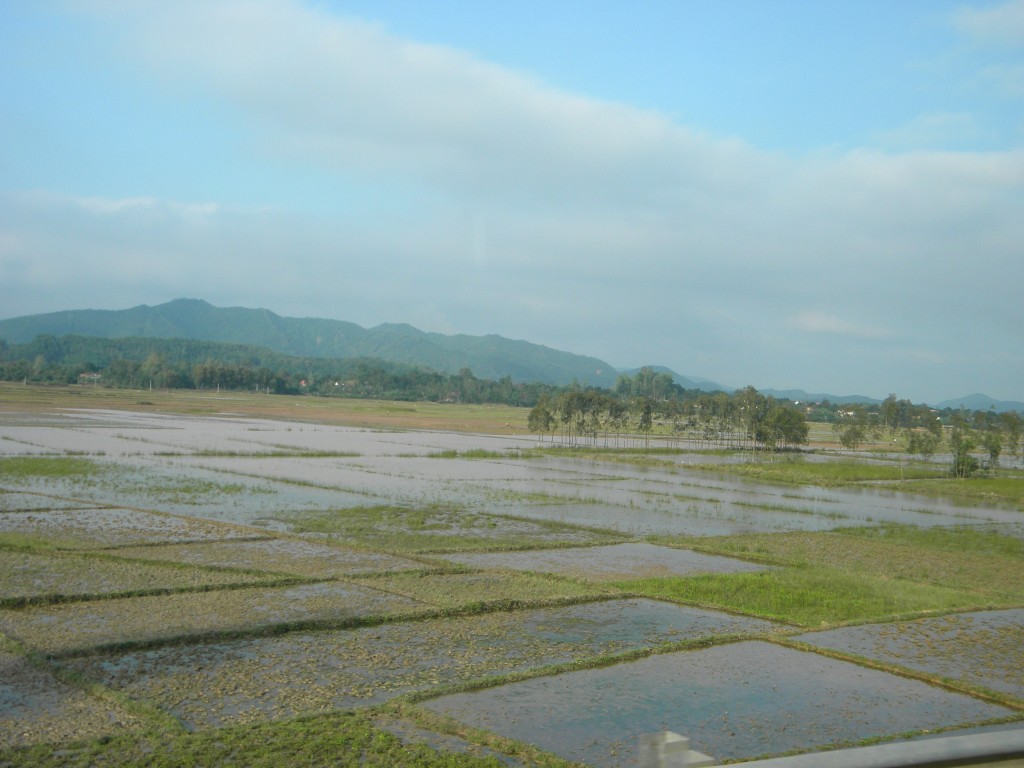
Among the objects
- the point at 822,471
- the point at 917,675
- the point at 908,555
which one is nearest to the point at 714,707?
the point at 917,675

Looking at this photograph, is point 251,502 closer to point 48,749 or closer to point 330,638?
point 330,638

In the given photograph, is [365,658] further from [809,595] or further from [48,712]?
[809,595]

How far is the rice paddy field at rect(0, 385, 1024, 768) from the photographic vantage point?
6.46m

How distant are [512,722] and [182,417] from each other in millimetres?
52379

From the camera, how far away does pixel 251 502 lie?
19.7 meters

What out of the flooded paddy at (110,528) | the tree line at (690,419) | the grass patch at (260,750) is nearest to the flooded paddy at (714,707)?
the grass patch at (260,750)

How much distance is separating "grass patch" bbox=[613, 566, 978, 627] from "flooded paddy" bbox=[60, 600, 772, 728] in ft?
3.17

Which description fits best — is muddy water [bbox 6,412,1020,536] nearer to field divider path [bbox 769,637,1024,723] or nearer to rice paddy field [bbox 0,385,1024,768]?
rice paddy field [bbox 0,385,1024,768]

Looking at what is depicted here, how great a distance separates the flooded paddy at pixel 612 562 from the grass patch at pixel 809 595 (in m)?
0.68

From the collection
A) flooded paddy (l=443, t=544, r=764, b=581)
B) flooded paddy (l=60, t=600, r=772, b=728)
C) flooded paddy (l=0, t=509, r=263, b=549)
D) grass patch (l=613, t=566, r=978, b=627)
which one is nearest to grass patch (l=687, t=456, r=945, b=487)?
flooded paddy (l=443, t=544, r=764, b=581)

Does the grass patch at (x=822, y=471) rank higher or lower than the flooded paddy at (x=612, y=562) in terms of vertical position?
higher

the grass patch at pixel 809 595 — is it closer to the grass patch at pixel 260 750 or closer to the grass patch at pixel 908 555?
the grass patch at pixel 908 555

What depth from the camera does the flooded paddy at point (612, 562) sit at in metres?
13.7

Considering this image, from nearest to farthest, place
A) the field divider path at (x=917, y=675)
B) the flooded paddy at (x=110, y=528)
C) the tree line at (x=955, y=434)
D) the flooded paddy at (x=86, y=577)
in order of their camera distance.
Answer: the field divider path at (x=917, y=675), the flooded paddy at (x=86, y=577), the flooded paddy at (x=110, y=528), the tree line at (x=955, y=434)
